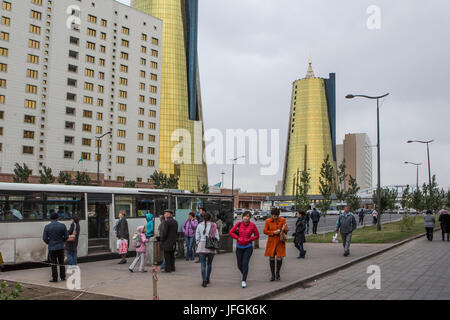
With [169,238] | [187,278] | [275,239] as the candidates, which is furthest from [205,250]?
[169,238]

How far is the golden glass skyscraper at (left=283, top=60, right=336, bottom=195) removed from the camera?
151m

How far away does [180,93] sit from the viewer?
90062 mm

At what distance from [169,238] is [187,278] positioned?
144 cm

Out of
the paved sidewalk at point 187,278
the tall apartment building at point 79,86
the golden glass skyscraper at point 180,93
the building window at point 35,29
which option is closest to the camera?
the paved sidewalk at point 187,278

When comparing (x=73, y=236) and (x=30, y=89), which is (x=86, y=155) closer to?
(x=30, y=89)

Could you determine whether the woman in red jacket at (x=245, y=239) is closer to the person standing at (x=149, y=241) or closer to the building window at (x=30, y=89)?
the person standing at (x=149, y=241)

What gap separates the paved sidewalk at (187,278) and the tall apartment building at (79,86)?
45.0 meters

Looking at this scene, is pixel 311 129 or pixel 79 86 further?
pixel 311 129

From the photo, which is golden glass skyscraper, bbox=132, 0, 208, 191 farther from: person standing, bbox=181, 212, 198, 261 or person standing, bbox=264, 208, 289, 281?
person standing, bbox=264, 208, 289, 281

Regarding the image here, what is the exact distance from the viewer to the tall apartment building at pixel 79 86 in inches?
2279

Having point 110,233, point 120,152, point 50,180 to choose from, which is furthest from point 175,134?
point 110,233

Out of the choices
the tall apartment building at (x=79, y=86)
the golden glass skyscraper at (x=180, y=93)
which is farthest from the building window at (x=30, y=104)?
the golden glass skyscraper at (x=180, y=93)

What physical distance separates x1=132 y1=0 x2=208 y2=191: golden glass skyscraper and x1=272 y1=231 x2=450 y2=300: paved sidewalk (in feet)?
244
